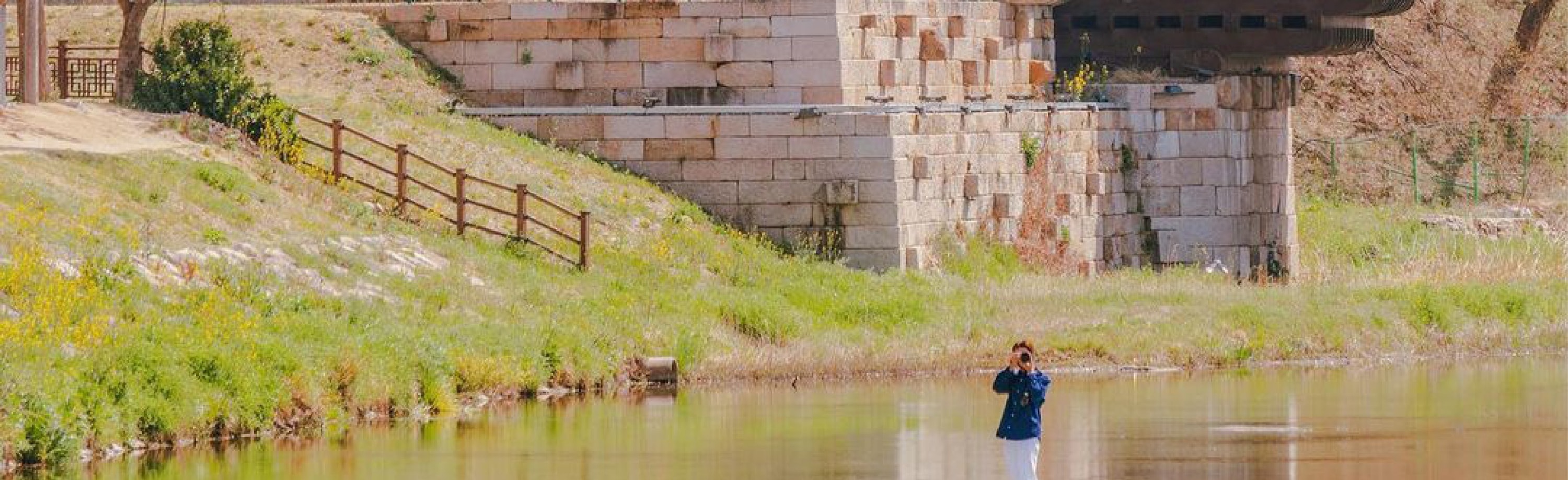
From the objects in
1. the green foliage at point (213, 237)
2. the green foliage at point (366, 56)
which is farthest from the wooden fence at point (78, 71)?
the green foliage at point (213, 237)

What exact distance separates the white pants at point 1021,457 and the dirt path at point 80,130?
52.5 ft

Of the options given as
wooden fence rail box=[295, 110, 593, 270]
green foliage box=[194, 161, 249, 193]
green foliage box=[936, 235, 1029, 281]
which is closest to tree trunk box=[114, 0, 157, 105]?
wooden fence rail box=[295, 110, 593, 270]

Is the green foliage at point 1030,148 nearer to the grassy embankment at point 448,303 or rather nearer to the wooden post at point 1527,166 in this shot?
the grassy embankment at point 448,303

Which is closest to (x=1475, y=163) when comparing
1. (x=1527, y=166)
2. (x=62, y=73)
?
(x=1527, y=166)

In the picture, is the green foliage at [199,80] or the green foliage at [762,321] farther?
the green foliage at [199,80]

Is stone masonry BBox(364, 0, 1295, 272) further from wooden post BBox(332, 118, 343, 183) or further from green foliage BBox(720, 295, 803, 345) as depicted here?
green foliage BBox(720, 295, 803, 345)

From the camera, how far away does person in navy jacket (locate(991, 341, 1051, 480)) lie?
2453cm

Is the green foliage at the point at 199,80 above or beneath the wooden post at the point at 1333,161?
above

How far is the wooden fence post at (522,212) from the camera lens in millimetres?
39250

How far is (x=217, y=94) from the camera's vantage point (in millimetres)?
41375

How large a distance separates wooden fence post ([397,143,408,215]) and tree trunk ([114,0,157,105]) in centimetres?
405

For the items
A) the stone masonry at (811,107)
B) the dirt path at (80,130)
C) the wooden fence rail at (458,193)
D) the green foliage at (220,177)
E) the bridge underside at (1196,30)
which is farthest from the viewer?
the bridge underside at (1196,30)

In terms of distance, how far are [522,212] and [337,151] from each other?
2.61m

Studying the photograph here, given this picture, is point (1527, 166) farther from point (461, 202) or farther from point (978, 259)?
point (461, 202)
